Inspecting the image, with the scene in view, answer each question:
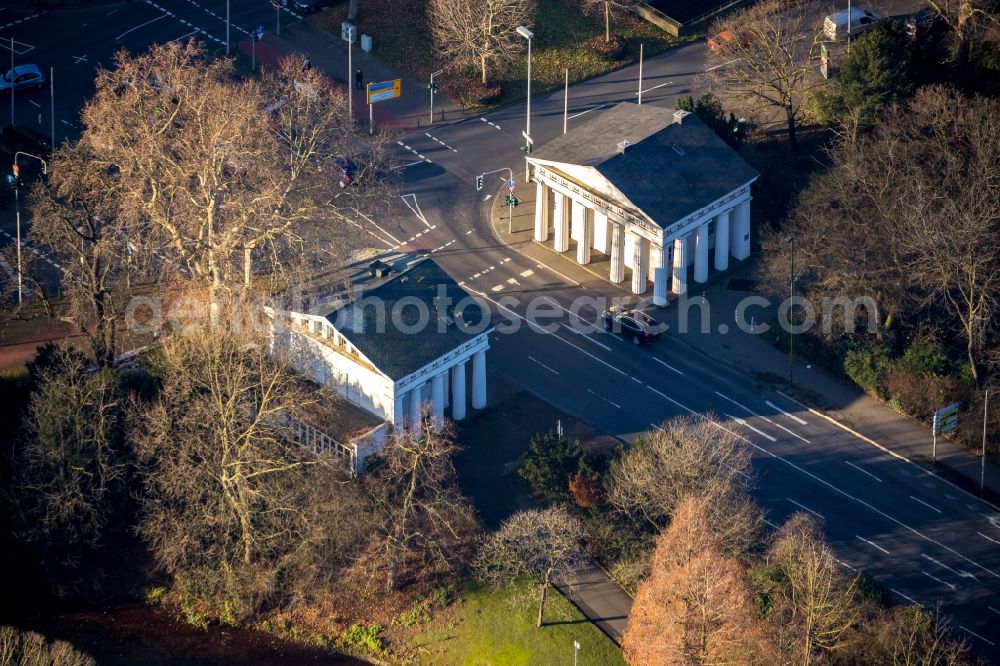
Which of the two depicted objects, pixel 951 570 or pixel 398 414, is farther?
pixel 398 414

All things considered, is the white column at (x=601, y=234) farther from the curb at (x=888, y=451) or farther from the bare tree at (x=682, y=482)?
the bare tree at (x=682, y=482)

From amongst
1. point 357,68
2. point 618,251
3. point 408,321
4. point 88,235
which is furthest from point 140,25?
point 408,321

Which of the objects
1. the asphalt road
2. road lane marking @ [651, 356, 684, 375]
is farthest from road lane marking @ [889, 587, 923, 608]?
road lane marking @ [651, 356, 684, 375]

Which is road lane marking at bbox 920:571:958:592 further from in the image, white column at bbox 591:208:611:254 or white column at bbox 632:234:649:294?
white column at bbox 591:208:611:254

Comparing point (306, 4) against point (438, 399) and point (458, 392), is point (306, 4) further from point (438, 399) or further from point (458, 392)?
point (438, 399)

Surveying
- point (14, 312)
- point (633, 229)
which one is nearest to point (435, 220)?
point (633, 229)

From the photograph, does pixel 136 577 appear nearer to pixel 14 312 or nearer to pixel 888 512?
pixel 14 312
